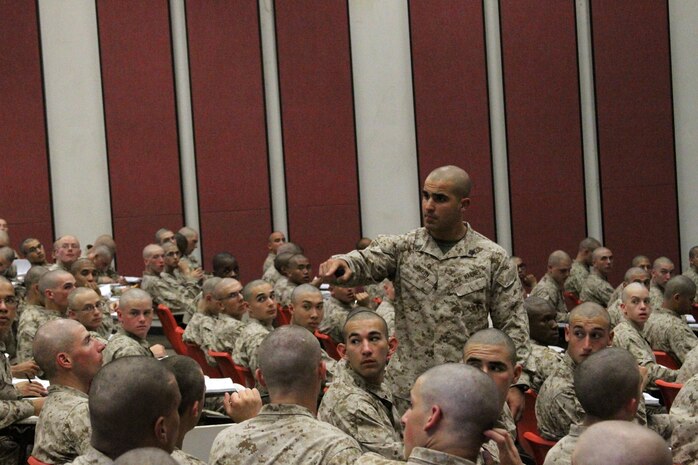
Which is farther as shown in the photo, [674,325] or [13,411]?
[674,325]

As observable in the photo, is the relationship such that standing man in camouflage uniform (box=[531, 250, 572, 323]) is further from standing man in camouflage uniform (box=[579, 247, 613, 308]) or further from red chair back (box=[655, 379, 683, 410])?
red chair back (box=[655, 379, 683, 410])

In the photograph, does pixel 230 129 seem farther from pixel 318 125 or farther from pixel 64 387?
pixel 64 387

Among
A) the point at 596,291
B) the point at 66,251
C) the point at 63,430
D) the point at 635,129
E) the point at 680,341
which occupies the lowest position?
the point at 596,291

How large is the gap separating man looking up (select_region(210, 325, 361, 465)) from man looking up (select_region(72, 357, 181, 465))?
0.27 m

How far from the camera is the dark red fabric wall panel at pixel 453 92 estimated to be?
41.0 ft

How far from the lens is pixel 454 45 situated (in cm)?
1252

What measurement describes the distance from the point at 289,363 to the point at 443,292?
1.14m

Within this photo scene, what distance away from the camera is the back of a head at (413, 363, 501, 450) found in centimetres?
219

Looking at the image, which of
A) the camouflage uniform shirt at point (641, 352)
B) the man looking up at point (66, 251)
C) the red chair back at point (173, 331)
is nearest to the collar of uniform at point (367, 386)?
the camouflage uniform shirt at point (641, 352)

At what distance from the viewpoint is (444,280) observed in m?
Answer: 3.90

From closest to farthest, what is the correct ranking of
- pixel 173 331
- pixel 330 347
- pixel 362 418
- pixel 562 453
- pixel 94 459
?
pixel 94 459 → pixel 562 453 → pixel 362 418 → pixel 330 347 → pixel 173 331

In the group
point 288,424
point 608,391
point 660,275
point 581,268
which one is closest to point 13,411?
point 288,424

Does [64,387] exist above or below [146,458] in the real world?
below

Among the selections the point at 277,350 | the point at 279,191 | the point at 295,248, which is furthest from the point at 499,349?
the point at 279,191
